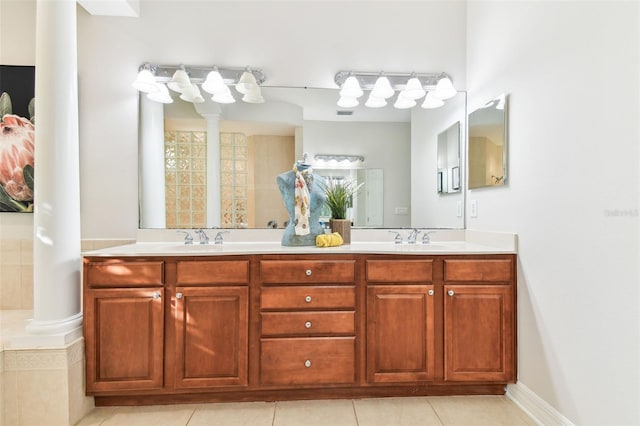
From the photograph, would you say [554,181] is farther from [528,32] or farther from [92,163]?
[92,163]

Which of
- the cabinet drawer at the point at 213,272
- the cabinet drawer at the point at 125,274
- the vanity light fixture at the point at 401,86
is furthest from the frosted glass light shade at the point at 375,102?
the cabinet drawer at the point at 125,274

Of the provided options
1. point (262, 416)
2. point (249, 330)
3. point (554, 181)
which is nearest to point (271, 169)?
point (249, 330)

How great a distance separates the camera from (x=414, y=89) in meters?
2.50

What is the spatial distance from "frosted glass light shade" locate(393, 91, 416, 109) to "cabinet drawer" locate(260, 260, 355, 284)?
132 centimetres

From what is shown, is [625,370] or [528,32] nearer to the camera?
[625,370]

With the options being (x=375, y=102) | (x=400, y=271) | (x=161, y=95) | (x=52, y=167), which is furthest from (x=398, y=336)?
(x=161, y=95)

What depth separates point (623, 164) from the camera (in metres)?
1.31

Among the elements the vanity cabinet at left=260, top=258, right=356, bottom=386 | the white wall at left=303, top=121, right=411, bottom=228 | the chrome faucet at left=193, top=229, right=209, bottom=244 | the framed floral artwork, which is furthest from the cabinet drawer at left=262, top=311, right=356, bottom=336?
the framed floral artwork

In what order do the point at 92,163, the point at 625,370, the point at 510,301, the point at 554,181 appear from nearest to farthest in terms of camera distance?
the point at 625,370
the point at 554,181
the point at 510,301
the point at 92,163

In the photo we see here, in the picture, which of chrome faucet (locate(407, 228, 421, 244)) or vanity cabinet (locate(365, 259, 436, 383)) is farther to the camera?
chrome faucet (locate(407, 228, 421, 244))

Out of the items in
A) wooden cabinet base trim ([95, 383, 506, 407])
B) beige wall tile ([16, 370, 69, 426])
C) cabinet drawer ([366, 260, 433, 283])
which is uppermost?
cabinet drawer ([366, 260, 433, 283])

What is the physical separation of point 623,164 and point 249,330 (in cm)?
189

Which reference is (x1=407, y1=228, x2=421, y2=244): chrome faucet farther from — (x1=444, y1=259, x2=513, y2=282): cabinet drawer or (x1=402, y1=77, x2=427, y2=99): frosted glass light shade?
(x1=402, y1=77, x2=427, y2=99): frosted glass light shade

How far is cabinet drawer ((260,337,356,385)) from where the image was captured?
1900mm
